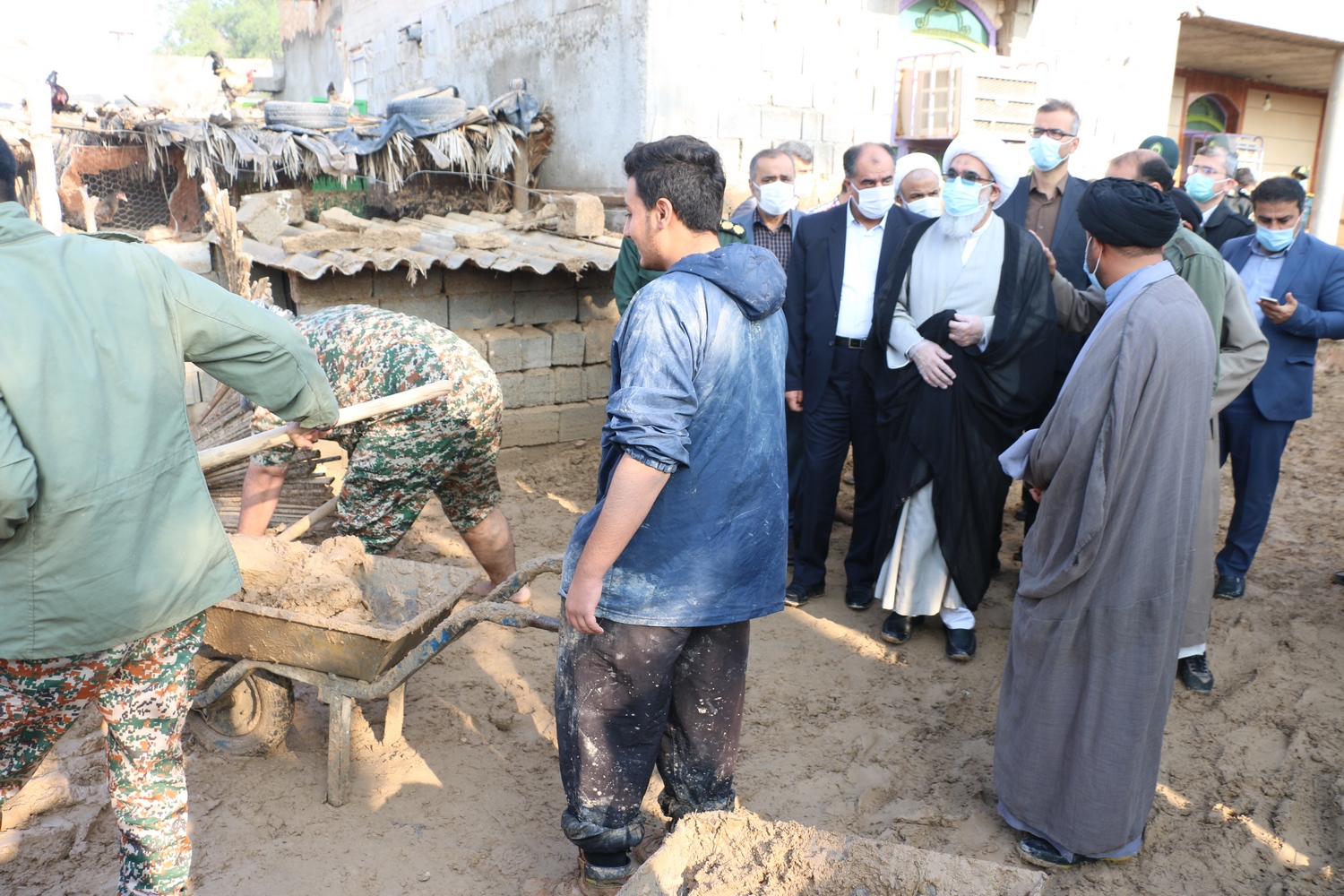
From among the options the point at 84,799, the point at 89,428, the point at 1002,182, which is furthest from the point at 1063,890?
the point at 84,799

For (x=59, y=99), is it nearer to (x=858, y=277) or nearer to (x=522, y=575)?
(x=858, y=277)

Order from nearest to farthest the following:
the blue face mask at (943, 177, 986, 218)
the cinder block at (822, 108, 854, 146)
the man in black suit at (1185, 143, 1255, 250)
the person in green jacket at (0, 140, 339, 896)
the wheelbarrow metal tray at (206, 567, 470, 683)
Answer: the person in green jacket at (0, 140, 339, 896) → the wheelbarrow metal tray at (206, 567, 470, 683) → the blue face mask at (943, 177, 986, 218) → the man in black suit at (1185, 143, 1255, 250) → the cinder block at (822, 108, 854, 146)

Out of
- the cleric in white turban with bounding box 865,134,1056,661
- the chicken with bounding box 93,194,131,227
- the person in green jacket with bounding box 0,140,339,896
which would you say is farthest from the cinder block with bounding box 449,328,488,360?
the chicken with bounding box 93,194,131,227

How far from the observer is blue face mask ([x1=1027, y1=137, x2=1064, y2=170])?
4707mm

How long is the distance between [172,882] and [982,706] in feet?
10.00

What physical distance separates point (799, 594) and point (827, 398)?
103 cm

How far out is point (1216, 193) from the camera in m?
5.84

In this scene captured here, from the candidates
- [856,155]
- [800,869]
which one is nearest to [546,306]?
[856,155]

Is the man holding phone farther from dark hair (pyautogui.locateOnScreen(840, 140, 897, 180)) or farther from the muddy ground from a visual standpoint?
dark hair (pyautogui.locateOnScreen(840, 140, 897, 180))

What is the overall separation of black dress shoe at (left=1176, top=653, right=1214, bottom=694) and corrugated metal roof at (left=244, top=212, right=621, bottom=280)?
421 cm

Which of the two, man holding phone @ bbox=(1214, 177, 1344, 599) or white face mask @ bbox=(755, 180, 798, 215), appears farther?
white face mask @ bbox=(755, 180, 798, 215)

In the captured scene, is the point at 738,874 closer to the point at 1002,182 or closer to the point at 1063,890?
the point at 1063,890

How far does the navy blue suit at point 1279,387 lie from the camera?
15.4 feet

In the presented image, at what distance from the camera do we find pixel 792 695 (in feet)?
13.4
